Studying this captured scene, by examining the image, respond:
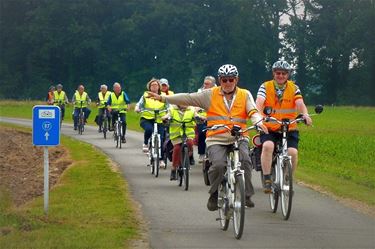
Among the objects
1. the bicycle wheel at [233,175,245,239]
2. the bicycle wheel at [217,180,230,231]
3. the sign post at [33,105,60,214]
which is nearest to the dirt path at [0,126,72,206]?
the sign post at [33,105,60,214]

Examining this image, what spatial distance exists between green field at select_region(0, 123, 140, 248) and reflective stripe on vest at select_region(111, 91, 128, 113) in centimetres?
908

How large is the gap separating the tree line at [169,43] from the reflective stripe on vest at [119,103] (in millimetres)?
62176

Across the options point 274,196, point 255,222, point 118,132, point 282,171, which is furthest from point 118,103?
point 255,222

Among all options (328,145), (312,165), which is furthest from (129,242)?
(328,145)

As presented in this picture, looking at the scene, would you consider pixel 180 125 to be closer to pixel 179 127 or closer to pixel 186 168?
pixel 179 127

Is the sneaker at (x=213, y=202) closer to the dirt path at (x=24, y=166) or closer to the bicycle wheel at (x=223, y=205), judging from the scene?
the bicycle wheel at (x=223, y=205)

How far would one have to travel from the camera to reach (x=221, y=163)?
35.7 feet

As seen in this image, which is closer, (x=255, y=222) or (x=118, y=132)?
(x=255, y=222)

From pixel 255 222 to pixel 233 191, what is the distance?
1406 mm

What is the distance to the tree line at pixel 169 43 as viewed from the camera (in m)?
88.2

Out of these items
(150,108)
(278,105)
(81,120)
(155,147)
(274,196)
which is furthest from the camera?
(81,120)

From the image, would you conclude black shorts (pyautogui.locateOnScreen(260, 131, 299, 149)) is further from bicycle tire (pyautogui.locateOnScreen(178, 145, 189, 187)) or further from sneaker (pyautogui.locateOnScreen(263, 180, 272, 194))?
bicycle tire (pyautogui.locateOnScreen(178, 145, 189, 187))

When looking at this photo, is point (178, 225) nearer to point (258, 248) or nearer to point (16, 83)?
point (258, 248)

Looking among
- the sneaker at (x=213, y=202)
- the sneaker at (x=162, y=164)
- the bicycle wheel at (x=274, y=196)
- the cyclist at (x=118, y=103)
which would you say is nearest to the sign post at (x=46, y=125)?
the sneaker at (x=213, y=202)
